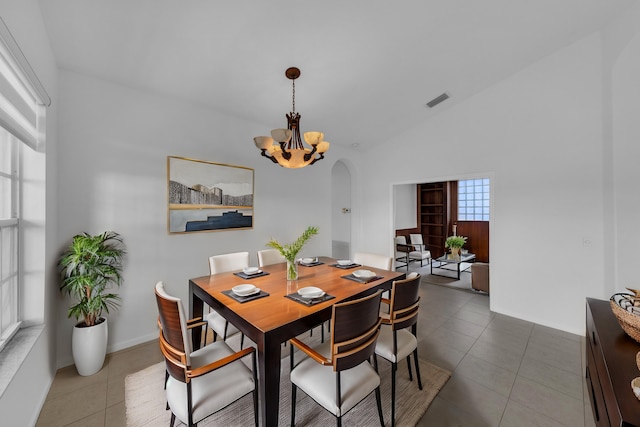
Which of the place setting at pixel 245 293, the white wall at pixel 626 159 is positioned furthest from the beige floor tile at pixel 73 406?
the white wall at pixel 626 159

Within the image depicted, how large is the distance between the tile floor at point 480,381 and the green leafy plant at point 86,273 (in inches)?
21.7

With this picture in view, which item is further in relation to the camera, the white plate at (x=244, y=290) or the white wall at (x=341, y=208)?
the white wall at (x=341, y=208)

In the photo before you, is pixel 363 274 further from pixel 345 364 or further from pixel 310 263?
pixel 345 364

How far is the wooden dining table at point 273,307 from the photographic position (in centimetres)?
133

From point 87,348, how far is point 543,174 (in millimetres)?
5356

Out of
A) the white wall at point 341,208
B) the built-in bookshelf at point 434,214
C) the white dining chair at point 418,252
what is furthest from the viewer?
the built-in bookshelf at point 434,214

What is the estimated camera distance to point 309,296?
1.79 meters

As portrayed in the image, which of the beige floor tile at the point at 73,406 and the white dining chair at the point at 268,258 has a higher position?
the white dining chair at the point at 268,258

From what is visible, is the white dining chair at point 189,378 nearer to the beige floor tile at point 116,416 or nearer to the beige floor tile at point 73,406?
the beige floor tile at point 116,416

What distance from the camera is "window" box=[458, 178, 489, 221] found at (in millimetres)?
6535

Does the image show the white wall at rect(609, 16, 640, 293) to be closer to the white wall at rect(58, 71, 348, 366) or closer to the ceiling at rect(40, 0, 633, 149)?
the ceiling at rect(40, 0, 633, 149)

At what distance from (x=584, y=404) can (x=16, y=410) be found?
12.4 feet

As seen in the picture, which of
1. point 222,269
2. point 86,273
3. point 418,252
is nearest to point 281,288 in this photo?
point 222,269

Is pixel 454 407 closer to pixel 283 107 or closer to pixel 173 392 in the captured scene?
pixel 173 392
